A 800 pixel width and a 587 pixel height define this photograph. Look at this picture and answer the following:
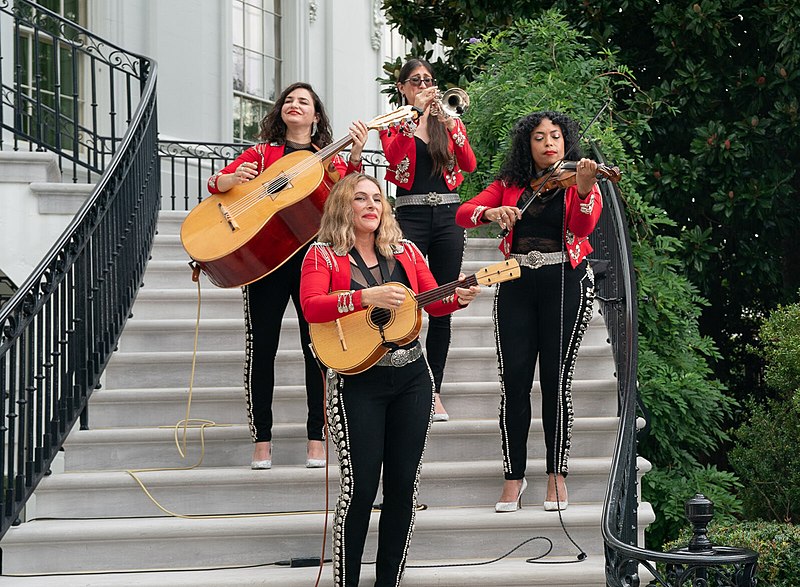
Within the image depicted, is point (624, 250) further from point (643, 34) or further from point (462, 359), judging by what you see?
point (643, 34)

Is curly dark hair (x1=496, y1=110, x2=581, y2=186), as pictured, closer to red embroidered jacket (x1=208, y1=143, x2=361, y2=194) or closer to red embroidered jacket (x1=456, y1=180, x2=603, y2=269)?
red embroidered jacket (x1=456, y1=180, x2=603, y2=269)

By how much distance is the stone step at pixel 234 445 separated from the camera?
499cm

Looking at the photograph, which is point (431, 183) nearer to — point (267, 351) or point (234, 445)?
point (267, 351)

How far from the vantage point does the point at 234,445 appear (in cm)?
508

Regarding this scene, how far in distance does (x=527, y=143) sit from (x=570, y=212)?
36 centimetres

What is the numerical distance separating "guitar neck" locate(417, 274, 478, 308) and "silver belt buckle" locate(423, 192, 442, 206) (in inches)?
A: 48.7

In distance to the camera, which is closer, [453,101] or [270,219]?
[270,219]

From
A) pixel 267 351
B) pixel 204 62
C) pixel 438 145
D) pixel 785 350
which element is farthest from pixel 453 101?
pixel 204 62

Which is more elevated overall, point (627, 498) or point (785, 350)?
point (785, 350)

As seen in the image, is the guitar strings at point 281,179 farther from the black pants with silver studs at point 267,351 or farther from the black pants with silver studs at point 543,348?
the black pants with silver studs at point 543,348

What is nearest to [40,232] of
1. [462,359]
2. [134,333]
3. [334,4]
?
[134,333]

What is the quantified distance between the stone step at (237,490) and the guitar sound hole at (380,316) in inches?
45.8

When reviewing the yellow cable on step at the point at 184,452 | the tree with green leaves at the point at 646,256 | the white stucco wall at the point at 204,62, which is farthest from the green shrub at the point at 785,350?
the white stucco wall at the point at 204,62

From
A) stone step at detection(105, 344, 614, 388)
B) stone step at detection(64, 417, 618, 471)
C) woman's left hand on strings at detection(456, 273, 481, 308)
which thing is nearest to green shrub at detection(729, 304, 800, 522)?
stone step at detection(105, 344, 614, 388)
